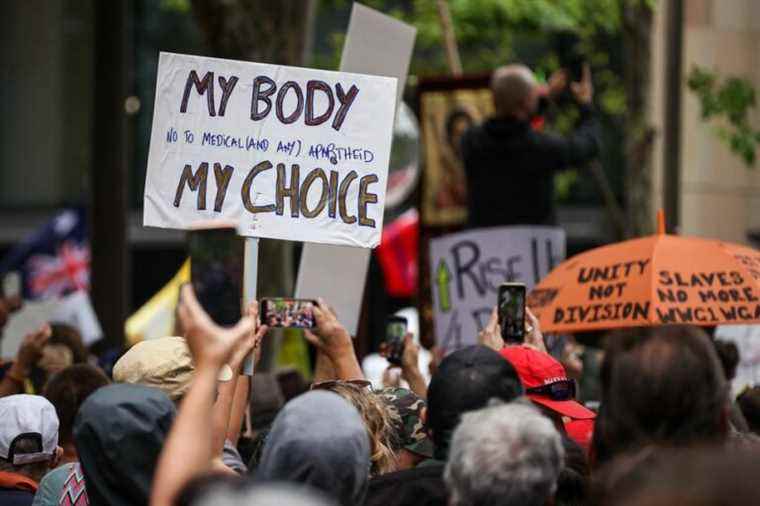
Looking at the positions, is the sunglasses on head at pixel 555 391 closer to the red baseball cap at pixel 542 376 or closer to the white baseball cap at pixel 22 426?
the red baseball cap at pixel 542 376

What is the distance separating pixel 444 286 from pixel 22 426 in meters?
3.46

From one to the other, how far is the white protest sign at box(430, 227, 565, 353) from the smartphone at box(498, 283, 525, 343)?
2.40 m

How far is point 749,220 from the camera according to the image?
67.7 feet

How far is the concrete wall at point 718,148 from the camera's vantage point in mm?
20172

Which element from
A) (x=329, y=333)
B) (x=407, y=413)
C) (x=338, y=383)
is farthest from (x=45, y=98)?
(x=338, y=383)

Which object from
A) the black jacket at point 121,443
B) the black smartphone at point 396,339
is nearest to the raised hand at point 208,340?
the black jacket at point 121,443

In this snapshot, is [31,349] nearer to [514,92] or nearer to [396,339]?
[396,339]

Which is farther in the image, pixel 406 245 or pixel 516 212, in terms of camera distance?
pixel 406 245

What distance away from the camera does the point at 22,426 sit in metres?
5.06

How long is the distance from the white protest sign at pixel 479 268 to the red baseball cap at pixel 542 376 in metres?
3.15

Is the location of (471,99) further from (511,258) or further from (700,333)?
(700,333)

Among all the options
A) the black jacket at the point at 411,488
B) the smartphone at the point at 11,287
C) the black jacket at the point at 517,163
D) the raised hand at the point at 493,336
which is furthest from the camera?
the smartphone at the point at 11,287

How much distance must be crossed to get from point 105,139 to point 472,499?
883cm

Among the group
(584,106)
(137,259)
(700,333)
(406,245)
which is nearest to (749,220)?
(406,245)
